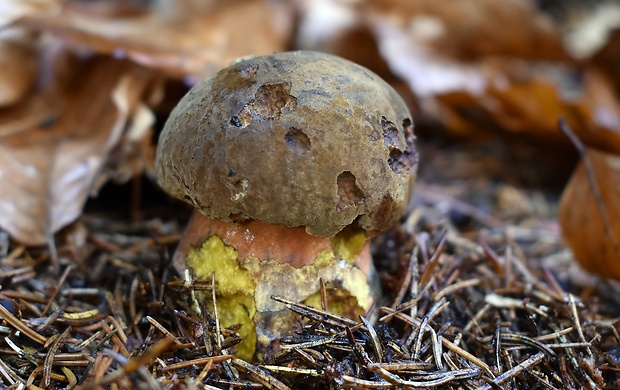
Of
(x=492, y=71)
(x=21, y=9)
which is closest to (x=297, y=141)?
(x=21, y=9)

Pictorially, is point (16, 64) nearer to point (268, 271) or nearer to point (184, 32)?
point (184, 32)

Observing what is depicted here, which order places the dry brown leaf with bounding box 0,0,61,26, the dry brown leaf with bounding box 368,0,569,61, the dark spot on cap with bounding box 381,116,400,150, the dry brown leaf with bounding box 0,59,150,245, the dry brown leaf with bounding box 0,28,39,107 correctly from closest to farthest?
1. the dark spot on cap with bounding box 381,116,400,150
2. the dry brown leaf with bounding box 0,59,150,245
3. the dry brown leaf with bounding box 0,28,39,107
4. the dry brown leaf with bounding box 0,0,61,26
5. the dry brown leaf with bounding box 368,0,569,61

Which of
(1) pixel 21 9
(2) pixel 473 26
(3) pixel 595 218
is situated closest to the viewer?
(3) pixel 595 218

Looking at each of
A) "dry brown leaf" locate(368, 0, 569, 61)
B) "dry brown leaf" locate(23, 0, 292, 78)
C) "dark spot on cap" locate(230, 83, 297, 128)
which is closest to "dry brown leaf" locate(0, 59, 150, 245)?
"dry brown leaf" locate(23, 0, 292, 78)

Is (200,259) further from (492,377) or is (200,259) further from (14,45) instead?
(14,45)

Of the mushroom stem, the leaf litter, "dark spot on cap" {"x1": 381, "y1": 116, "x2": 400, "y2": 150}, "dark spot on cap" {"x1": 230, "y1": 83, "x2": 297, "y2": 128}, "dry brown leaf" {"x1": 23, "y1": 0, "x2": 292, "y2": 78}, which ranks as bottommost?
the leaf litter

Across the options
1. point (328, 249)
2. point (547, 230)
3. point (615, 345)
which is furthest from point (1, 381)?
point (547, 230)

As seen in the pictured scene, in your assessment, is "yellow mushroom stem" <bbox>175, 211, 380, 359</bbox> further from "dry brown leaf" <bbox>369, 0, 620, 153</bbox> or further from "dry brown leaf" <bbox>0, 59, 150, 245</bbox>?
"dry brown leaf" <bbox>369, 0, 620, 153</bbox>
